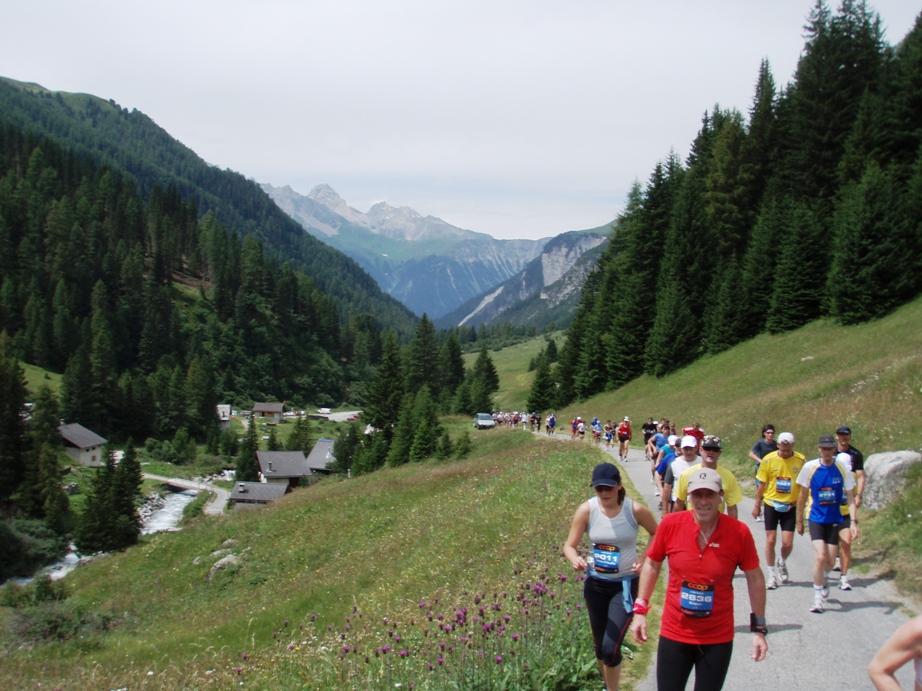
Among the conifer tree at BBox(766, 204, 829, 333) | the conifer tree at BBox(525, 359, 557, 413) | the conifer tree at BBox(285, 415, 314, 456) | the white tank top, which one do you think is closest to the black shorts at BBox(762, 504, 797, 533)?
the white tank top

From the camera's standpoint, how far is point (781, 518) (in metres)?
10.1

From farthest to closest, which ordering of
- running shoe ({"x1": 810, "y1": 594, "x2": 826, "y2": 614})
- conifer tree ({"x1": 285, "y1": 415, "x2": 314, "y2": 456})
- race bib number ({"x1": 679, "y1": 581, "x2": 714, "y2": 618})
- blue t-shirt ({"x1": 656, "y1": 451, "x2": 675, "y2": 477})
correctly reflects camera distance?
conifer tree ({"x1": 285, "y1": 415, "x2": 314, "y2": 456}), blue t-shirt ({"x1": 656, "y1": 451, "x2": 675, "y2": 477}), running shoe ({"x1": 810, "y1": 594, "x2": 826, "y2": 614}), race bib number ({"x1": 679, "y1": 581, "x2": 714, "y2": 618})

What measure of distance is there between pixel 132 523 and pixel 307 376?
110 meters

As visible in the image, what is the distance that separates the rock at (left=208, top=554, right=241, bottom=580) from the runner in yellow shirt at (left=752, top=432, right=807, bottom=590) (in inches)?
792

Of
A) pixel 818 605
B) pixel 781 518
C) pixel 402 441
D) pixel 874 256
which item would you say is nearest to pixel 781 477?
pixel 781 518

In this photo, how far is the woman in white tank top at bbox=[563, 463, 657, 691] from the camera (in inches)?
231

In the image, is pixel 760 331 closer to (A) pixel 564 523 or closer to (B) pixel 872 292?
(B) pixel 872 292

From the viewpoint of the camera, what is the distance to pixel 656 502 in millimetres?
17719

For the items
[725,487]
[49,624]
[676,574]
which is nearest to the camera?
[676,574]

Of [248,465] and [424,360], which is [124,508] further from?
[424,360]

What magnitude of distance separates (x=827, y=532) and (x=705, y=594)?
5705 mm

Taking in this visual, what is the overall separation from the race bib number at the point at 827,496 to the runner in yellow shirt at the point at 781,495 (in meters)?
0.44

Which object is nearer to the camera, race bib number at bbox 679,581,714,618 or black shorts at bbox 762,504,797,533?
race bib number at bbox 679,581,714,618

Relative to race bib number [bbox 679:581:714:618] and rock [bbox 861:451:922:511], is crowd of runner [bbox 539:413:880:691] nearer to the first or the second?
race bib number [bbox 679:581:714:618]
